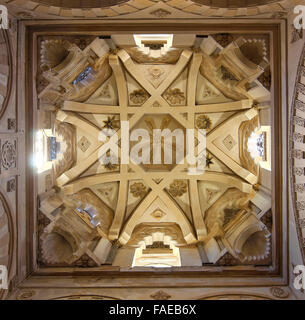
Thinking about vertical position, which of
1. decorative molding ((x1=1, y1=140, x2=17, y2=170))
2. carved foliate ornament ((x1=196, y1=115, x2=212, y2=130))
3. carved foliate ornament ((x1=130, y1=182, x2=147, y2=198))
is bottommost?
carved foliate ornament ((x1=130, y1=182, x2=147, y2=198))

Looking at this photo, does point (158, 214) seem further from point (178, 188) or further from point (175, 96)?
point (175, 96)

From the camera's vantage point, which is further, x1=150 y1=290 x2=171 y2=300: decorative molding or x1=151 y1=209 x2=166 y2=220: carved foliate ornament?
x1=151 y1=209 x2=166 y2=220: carved foliate ornament

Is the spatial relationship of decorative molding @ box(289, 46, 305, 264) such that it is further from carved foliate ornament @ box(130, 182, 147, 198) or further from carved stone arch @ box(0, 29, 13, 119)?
carved stone arch @ box(0, 29, 13, 119)

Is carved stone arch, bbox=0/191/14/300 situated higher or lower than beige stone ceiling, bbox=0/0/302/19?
lower

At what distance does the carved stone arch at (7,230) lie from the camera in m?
7.20

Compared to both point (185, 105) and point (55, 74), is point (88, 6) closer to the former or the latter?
point (55, 74)

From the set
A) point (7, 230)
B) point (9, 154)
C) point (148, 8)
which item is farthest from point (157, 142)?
point (7, 230)

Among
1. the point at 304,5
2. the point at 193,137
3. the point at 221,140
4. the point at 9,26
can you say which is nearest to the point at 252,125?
the point at 221,140

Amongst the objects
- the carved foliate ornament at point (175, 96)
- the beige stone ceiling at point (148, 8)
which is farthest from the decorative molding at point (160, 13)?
the carved foliate ornament at point (175, 96)

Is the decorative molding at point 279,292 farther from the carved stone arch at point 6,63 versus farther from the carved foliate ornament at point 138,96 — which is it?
A: the carved foliate ornament at point 138,96

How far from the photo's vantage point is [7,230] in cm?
742

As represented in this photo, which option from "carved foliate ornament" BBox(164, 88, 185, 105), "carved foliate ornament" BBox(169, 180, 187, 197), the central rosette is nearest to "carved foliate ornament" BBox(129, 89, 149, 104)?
the central rosette

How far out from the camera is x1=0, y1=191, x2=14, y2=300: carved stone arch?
23.6 feet

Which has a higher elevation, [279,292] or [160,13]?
[160,13]
